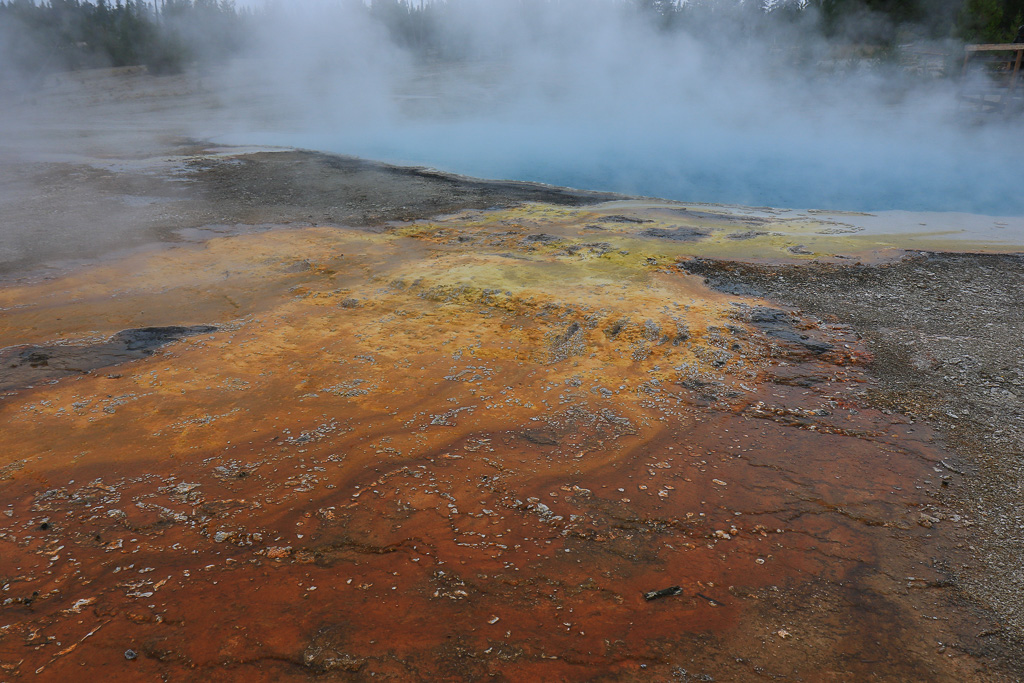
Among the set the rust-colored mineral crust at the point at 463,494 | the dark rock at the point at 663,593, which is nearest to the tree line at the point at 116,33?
the rust-colored mineral crust at the point at 463,494

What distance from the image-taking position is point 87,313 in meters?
4.41

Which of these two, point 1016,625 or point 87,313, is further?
point 87,313

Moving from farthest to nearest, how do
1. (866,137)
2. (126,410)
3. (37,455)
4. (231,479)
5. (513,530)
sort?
(866,137) → (126,410) → (37,455) → (231,479) → (513,530)

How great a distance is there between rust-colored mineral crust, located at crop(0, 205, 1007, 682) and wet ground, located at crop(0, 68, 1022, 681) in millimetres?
13

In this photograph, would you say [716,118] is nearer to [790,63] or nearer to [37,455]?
[790,63]

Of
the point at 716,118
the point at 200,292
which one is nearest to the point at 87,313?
the point at 200,292

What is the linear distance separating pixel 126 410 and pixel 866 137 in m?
16.4

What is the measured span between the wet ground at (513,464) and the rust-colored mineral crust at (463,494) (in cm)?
1

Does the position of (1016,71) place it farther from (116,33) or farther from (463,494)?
(116,33)

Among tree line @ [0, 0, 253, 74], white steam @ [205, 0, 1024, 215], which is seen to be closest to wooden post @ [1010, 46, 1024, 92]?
white steam @ [205, 0, 1024, 215]

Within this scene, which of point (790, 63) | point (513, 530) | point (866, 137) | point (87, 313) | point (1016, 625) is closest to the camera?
point (1016, 625)

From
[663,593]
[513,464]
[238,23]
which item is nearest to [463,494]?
[513,464]

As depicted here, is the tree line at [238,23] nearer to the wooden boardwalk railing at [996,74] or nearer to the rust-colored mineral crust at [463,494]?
the wooden boardwalk railing at [996,74]

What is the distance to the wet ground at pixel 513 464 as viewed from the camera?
1.91 meters
